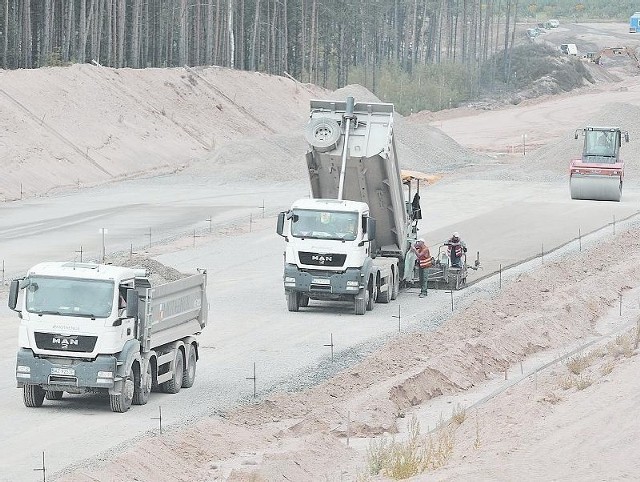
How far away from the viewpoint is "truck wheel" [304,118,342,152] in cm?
3100

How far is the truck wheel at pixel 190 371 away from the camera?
74.2 ft

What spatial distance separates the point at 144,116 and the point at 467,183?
19.8 m

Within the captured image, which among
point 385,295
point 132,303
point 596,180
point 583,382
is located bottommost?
point 596,180

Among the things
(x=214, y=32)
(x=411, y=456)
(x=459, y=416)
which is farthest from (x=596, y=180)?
(x=214, y=32)

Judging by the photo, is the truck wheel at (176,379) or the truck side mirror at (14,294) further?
the truck wheel at (176,379)

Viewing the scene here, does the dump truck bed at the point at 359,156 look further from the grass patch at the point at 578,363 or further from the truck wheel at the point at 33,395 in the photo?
the truck wheel at the point at 33,395

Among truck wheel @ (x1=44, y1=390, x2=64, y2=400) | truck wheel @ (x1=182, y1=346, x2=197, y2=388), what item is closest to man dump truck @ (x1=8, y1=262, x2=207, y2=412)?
→ truck wheel @ (x1=44, y1=390, x2=64, y2=400)

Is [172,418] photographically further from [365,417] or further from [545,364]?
[545,364]

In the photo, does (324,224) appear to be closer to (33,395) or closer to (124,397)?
(124,397)

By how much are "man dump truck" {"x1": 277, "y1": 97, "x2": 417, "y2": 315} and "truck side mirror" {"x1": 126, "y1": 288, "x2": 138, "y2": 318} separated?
32.6ft

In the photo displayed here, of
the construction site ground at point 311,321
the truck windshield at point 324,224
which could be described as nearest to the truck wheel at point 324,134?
the truck windshield at point 324,224

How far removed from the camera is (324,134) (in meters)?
31.1

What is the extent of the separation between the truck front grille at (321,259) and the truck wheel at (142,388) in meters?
9.36

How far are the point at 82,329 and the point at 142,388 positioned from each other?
1566 millimetres
